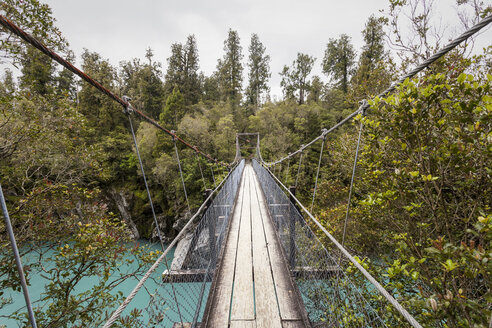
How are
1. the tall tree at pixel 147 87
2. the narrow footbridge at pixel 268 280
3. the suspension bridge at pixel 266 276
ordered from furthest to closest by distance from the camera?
1. the tall tree at pixel 147 87
2. the narrow footbridge at pixel 268 280
3. the suspension bridge at pixel 266 276

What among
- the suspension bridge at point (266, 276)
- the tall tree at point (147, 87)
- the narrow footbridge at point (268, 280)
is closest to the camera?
the suspension bridge at point (266, 276)

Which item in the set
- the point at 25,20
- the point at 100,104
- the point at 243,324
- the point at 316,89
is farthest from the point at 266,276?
the point at 316,89

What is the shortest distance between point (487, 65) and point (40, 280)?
1301 cm

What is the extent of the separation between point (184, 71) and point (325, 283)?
2100cm

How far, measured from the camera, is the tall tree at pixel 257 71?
22.0m

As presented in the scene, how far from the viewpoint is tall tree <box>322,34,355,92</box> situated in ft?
52.3

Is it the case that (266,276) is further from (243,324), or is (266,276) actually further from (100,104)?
(100,104)

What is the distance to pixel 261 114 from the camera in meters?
15.7

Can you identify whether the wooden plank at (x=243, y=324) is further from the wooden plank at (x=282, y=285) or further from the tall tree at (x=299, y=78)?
the tall tree at (x=299, y=78)

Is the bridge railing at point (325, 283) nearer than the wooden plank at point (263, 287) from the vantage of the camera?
Yes

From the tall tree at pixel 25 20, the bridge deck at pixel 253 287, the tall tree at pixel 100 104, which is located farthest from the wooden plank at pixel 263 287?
the tall tree at pixel 100 104

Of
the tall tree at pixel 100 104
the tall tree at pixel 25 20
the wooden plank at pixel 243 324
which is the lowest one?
the wooden plank at pixel 243 324

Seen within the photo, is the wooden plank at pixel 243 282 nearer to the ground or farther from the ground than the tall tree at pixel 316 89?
nearer to the ground

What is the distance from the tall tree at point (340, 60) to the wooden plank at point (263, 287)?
55.8ft
